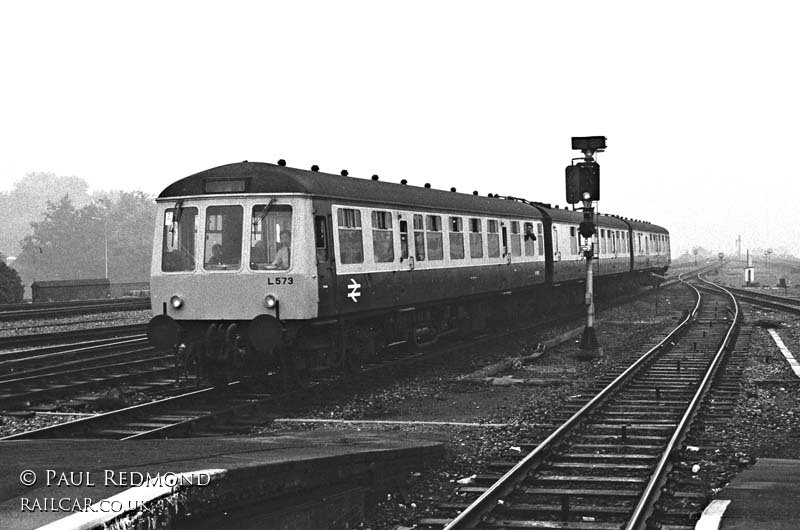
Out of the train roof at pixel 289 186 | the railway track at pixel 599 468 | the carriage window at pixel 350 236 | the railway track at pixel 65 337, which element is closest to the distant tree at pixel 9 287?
the railway track at pixel 65 337

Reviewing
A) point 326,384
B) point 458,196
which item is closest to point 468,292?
point 458,196

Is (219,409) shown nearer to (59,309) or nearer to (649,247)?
(59,309)

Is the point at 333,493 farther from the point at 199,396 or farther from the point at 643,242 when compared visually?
the point at 643,242

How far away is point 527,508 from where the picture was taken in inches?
293

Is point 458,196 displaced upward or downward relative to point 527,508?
upward

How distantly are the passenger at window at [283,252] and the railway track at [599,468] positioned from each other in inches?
175

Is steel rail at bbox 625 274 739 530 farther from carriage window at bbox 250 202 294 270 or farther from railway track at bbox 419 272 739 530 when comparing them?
carriage window at bbox 250 202 294 270

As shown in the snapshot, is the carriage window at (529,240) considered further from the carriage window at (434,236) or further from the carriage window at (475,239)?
the carriage window at (434,236)

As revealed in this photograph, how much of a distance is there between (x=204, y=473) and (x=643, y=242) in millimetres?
40440

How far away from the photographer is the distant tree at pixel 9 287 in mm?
37656

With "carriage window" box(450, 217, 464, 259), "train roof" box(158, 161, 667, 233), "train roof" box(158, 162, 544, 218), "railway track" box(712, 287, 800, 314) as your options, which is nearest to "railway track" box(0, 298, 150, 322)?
"carriage window" box(450, 217, 464, 259)

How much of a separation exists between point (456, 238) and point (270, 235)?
7.03 m

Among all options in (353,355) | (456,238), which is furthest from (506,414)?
→ (456,238)

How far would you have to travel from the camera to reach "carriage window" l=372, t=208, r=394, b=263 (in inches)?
613
